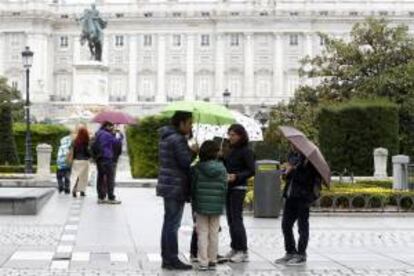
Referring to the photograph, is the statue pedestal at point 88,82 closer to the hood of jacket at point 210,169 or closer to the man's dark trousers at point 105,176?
the man's dark trousers at point 105,176

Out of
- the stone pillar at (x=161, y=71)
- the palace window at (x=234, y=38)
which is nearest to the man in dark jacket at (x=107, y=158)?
the stone pillar at (x=161, y=71)

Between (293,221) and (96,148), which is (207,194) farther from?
(96,148)

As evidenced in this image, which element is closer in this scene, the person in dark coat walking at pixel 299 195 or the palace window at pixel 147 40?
the person in dark coat walking at pixel 299 195

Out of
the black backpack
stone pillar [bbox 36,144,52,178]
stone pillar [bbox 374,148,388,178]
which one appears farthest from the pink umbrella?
stone pillar [bbox 374,148,388,178]

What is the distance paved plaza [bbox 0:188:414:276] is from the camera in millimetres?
14703

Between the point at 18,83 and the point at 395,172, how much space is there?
306 feet

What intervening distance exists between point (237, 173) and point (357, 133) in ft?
82.8

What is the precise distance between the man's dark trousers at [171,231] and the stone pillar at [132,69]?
109608mm

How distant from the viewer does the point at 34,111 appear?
118m

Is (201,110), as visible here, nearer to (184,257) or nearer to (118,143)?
(184,257)

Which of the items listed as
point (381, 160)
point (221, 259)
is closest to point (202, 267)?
point (221, 259)

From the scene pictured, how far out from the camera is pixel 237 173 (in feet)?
53.5

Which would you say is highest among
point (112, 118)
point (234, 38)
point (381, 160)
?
point (234, 38)

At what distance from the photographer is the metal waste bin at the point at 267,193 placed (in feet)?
79.5
